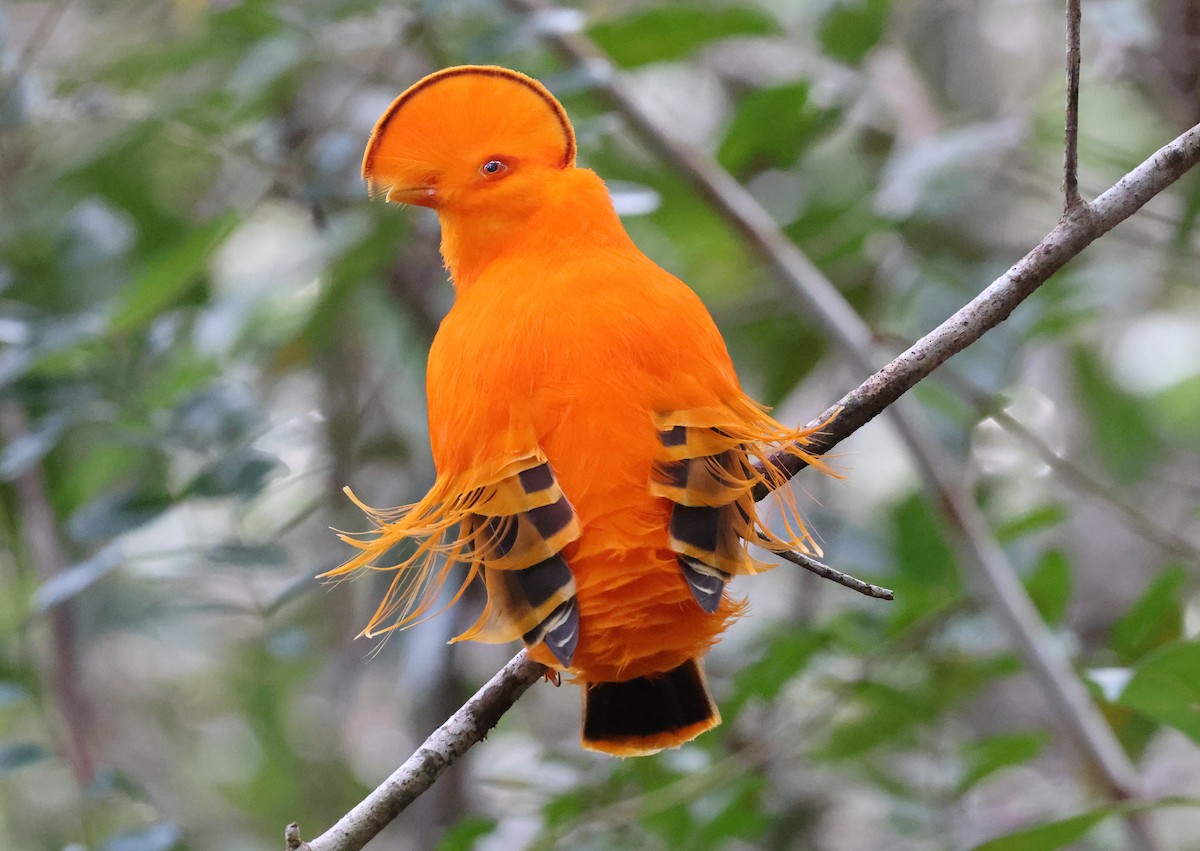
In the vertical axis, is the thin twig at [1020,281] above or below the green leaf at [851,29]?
below

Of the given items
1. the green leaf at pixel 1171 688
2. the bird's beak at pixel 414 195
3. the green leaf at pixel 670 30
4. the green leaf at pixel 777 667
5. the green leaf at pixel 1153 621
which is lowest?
the green leaf at pixel 1171 688

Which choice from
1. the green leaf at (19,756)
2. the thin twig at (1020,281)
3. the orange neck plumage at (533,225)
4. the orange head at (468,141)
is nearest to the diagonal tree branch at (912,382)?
the thin twig at (1020,281)

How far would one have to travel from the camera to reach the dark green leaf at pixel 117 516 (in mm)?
2330

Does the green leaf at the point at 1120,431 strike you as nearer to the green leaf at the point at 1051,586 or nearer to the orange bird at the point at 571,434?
the green leaf at the point at 1051,586

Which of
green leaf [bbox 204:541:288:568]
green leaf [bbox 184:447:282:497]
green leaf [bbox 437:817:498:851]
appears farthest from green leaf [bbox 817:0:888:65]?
green leaf [bbox 437:817:498:851]

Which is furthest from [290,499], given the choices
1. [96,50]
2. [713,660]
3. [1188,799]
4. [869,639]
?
[1188,799]

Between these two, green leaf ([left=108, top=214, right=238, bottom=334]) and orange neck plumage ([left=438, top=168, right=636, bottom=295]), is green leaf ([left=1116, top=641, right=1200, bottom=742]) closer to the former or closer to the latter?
orange neck plumage ([left=438, top=168, right=636, bottom=295])

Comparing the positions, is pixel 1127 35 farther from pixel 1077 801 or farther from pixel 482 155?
pixel 1077 801

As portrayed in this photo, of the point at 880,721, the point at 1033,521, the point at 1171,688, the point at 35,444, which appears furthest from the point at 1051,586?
the point at 35,444

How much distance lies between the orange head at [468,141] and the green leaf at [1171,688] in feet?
3.78

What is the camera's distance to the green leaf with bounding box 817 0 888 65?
110 inches

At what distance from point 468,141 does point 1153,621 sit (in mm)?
1631

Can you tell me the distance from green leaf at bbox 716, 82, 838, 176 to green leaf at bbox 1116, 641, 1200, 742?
144cm

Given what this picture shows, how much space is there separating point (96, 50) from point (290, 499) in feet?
5.68
